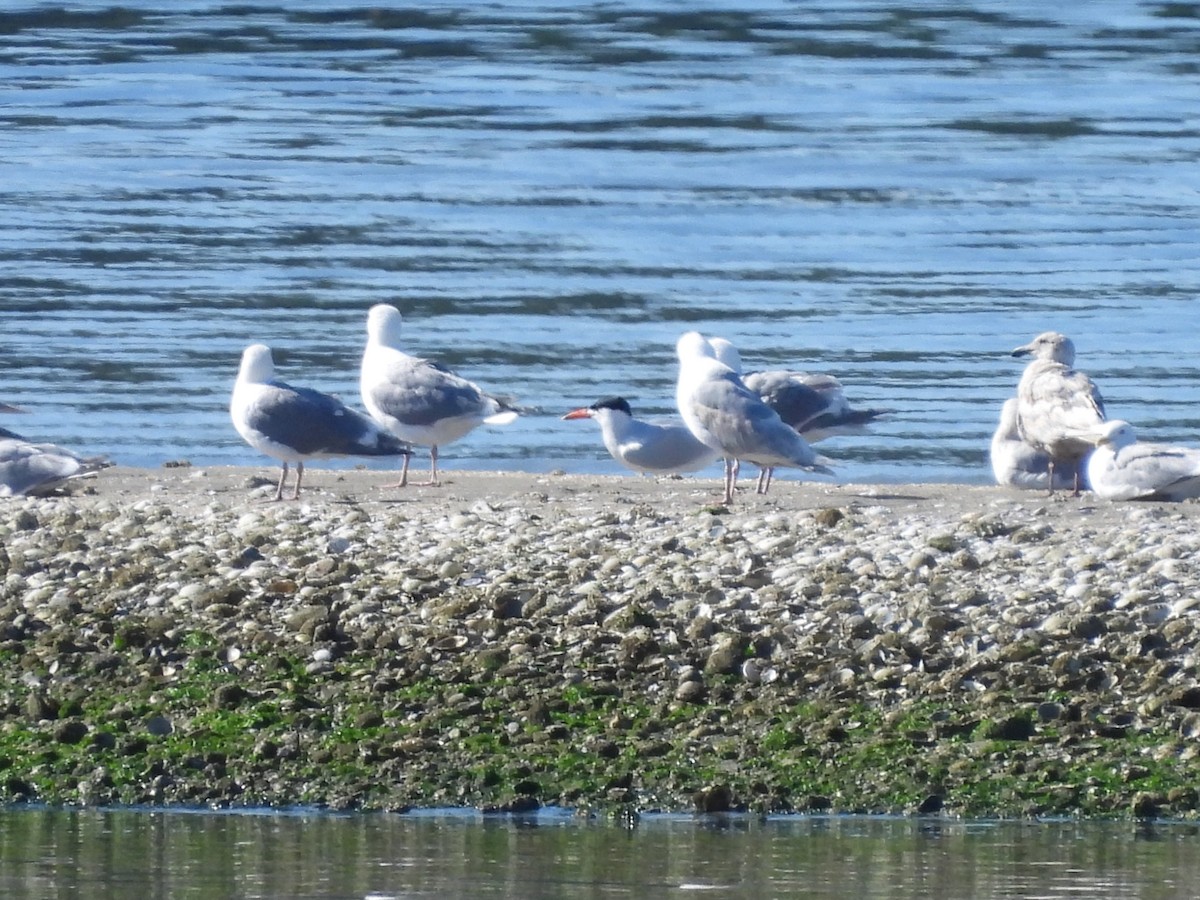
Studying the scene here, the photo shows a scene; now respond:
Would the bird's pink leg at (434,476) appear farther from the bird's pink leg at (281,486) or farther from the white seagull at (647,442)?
the white seagull at (647,442)

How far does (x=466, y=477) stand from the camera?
13.9 metres

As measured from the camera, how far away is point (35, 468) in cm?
1262

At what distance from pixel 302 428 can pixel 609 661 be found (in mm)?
4110

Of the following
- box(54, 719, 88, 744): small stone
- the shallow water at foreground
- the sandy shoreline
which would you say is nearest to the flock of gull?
the sandy shoreline

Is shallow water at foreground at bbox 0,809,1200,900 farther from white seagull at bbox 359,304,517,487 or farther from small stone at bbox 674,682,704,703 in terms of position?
white seagull at bbox 359,304,517,487

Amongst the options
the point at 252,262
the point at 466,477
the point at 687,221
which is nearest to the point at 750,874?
the point at 466,477

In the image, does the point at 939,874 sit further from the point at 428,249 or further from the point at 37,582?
the point at 428,249

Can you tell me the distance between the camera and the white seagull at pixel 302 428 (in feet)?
42.2

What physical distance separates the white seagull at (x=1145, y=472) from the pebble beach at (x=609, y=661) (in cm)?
76

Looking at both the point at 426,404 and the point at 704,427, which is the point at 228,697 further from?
the point at 426,404

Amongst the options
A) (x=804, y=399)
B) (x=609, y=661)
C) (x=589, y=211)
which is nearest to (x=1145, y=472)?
(x=804, y=399)

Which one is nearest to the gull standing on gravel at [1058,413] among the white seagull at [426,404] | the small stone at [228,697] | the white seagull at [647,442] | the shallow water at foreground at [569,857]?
the white seagull at [647,442]

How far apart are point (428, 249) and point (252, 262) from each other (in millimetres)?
1756

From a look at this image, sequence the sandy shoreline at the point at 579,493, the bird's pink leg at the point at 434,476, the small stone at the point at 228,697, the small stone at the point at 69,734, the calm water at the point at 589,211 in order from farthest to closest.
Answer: the calm water at the point at 589,211 < the bird's pink leg at the point at 434,476 < the sandy shoreline at the point at 579,493 < the small stone at the point at 228,697 < the small stone at the point at 69,734
